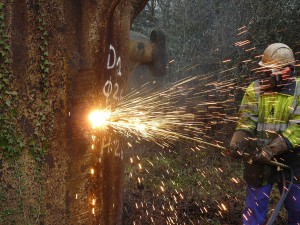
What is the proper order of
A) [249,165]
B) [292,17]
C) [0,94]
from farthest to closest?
[292,17] → [249,165] → [0,94]

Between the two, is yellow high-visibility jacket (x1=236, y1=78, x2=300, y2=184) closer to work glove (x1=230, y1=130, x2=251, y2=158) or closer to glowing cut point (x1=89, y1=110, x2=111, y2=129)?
work glove (x1=230, y1=130, x2=251, y2=158)

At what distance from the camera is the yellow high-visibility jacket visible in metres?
3.34

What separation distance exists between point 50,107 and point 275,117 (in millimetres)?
2402

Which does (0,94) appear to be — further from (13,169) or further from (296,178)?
(296,178)

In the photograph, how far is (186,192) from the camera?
6121 mm

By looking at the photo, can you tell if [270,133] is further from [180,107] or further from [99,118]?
[180,107]

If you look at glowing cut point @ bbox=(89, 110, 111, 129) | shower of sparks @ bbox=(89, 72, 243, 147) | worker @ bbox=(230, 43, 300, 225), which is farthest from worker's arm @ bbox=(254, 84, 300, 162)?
shower of sparks @ bbox=(89, 72, 243, 147)

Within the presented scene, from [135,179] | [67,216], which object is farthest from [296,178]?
[135,179]

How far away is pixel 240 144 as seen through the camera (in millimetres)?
3553

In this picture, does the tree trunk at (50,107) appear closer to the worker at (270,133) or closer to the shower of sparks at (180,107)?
the worker at (270,133)

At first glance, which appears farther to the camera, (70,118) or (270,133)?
(270,133)

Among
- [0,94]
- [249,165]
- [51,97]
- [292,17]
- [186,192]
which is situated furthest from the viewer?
[292,17]

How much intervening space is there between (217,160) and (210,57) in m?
3.49

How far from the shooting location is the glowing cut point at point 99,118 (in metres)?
2.02
